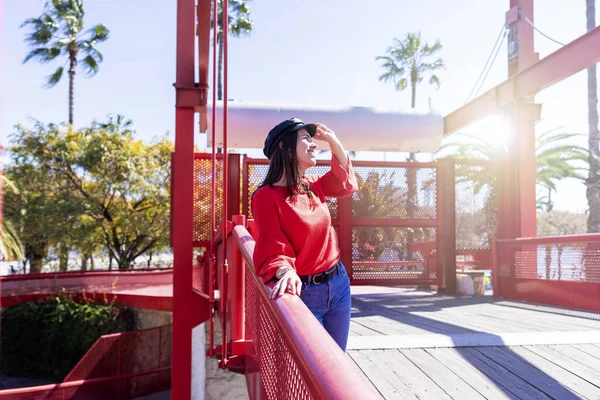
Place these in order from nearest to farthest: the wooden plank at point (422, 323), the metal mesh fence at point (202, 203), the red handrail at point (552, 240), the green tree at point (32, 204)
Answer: the wooden plank at point (422, 323), the red handrail at point (552, 240), the metal mesh fence at point (202, 203), the green tree at point (32, 204)

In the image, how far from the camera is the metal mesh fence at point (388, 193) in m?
7.95

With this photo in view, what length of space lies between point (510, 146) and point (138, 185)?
19126 mm

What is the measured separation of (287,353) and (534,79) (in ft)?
25.0

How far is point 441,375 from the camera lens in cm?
339

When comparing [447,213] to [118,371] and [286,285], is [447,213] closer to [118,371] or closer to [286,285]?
[286,285]

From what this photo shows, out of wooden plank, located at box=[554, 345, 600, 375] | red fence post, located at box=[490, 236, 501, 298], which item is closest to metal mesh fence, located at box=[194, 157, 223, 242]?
red fence post, located at box=[490, 236, 501, 298]

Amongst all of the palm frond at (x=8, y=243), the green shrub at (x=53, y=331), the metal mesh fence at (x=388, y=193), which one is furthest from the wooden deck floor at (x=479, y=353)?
the palm frond at (x=8, y=243)

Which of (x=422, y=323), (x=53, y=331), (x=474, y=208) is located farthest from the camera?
(x=53, y=331)

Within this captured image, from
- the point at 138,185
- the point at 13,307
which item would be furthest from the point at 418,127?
the point at 138,185

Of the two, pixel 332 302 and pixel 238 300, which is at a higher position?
pixel 332 302

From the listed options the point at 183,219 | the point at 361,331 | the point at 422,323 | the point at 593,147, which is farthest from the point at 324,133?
the point at 593,147

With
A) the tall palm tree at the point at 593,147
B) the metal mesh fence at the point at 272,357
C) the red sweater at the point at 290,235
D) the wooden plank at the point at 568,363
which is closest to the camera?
the metal mesh fence at the point at 272,357

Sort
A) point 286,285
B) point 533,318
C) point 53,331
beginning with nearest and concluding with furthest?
point 286,285, point 533,318, point 53,331

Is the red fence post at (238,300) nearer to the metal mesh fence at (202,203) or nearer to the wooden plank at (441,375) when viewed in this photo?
the wooden plank at (441,375)
